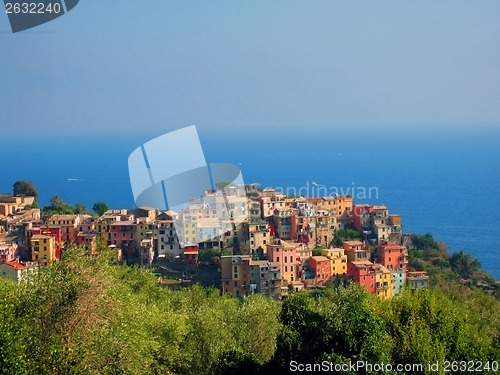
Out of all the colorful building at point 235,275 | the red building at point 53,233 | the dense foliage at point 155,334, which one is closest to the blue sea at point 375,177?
the colorful building at point 235,275

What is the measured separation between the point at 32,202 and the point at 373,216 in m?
7.63

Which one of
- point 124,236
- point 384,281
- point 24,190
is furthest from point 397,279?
point 24,190

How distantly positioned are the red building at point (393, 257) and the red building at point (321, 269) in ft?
3.48

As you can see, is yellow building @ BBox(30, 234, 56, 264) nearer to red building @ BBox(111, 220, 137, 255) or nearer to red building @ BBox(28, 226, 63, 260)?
red building @ BBox(28, 226, 63, 260)

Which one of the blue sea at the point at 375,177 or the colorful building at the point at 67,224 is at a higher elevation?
the blue sea at the point at 375,177

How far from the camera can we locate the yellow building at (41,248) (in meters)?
10.8

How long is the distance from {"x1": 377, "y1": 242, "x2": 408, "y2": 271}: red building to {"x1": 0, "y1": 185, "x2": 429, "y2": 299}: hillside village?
0.06 ft

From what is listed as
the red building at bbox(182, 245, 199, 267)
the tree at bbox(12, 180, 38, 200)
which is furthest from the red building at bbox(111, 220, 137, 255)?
the tree at bbox(12, 180, 38, 200)

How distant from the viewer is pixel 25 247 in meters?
11.1

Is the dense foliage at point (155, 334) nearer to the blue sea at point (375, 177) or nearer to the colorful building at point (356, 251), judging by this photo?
the colorful building at point (356, 251)

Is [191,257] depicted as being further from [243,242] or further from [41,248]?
[41,248]

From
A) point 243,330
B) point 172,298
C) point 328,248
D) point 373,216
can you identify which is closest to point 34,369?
point 243,330

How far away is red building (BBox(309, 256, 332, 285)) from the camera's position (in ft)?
35.8

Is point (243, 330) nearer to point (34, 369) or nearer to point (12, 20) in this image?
point (34, 369)
